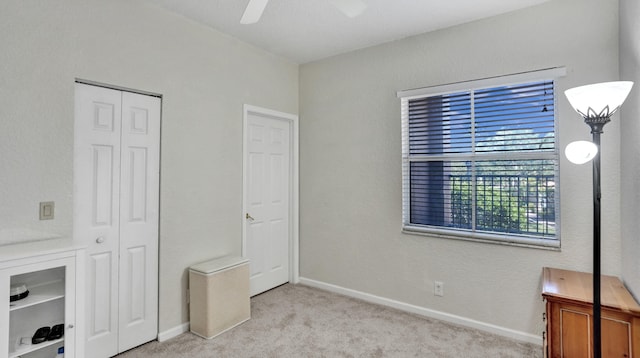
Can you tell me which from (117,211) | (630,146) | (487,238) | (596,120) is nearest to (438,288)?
(487,238)

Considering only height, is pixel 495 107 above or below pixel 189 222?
above

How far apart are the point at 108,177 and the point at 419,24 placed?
2.80 metres

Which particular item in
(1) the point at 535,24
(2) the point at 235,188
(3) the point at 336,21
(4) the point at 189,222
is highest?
(3) the point at 336,21

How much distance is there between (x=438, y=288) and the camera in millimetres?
2895

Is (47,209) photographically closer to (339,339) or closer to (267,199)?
(267,199)

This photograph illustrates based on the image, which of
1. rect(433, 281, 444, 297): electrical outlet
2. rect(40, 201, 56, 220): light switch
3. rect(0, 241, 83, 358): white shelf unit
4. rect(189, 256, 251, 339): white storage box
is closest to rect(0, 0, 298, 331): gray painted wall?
rect(40, 201, 56, 220): light switch

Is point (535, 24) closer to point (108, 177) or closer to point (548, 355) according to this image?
point (548, 355)

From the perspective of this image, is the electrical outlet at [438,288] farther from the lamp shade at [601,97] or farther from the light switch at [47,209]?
the light switch at [47,209]

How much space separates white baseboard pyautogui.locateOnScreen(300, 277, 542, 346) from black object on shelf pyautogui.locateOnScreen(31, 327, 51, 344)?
97.5 inches

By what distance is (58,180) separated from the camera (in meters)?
2.01

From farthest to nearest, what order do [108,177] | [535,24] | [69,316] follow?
1. [535,24]
2. [108,177]
3. [69,316]

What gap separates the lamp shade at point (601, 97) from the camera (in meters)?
1.42

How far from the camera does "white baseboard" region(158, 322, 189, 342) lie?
252cm

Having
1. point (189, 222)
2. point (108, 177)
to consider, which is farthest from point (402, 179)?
point (108, 177)
